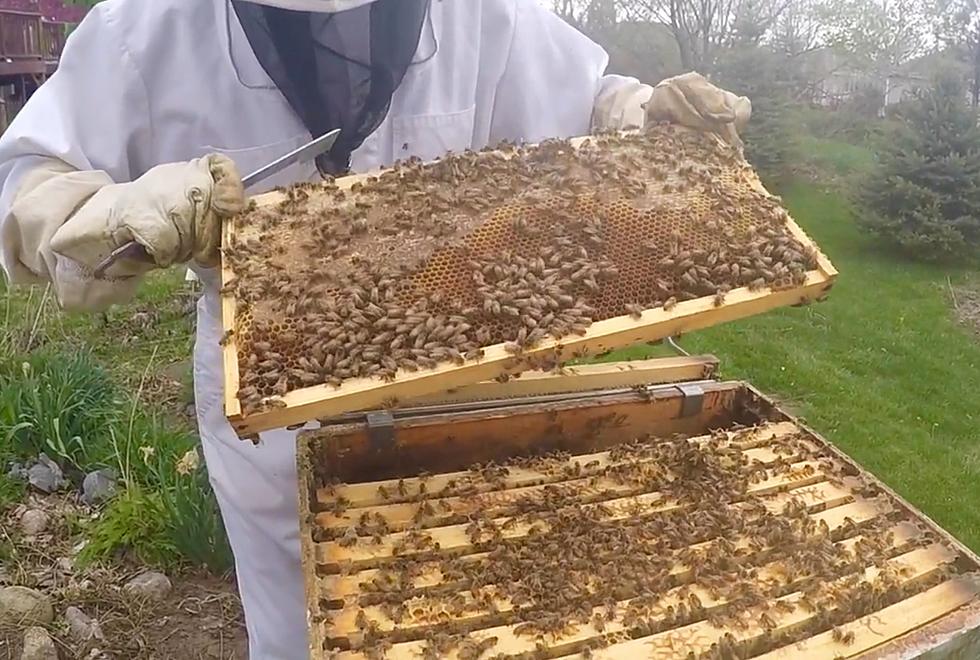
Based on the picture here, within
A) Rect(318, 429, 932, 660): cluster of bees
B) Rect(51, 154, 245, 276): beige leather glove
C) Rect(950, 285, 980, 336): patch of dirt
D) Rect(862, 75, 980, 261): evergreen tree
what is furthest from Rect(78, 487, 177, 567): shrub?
Rect(862, 75, 980, 261): evergreen tree

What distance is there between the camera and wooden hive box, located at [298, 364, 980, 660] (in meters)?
1.87

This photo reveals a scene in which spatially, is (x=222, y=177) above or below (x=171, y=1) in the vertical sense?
below

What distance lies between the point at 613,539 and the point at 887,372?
7317 mm

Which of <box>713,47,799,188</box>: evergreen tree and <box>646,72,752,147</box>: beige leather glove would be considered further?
<box>713,47,799,188</box>: evergreen tree

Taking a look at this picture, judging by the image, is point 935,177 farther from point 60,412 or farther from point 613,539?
point 613,539

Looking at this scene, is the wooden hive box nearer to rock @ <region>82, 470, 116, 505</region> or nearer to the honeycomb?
the honeycomb

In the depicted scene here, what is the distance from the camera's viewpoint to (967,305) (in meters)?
10.3

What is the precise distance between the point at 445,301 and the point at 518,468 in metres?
0.59

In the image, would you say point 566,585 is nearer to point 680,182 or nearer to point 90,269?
point 680,182

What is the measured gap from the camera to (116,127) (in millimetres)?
2768

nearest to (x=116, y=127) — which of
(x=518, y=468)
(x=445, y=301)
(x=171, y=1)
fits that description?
(x=171, y=1)

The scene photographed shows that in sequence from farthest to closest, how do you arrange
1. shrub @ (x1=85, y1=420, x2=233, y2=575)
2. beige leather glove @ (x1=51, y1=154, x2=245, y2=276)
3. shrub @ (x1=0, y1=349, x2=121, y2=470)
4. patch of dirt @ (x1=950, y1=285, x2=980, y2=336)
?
patch of dirt @ (x1=950, y1=285, x2=980, y2=336), shrub @ (x1=0, y1=349, x2=121, y2=470), shrub @ (x1=85, y1=420, x2=233, y2=575), beige leather glove @ (x1=51, y1=154, x2=245, y2=276)

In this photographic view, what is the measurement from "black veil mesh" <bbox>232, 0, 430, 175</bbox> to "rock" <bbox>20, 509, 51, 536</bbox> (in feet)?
9.71

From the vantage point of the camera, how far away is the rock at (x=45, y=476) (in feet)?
16.0
